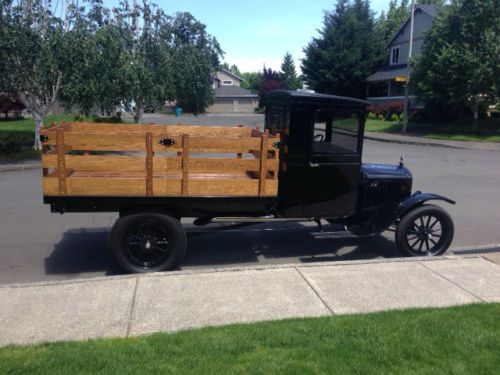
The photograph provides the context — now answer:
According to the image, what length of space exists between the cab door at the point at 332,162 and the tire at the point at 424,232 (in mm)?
823

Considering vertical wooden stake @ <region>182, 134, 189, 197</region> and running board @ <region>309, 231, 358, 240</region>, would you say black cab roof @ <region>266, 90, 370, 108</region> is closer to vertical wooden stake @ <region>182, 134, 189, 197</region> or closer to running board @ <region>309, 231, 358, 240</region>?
vertical wooden stake @ <region>182, 134, 189, 197</region>

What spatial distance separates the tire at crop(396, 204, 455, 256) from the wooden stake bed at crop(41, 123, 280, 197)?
188cm

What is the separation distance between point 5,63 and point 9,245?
1083 centimetres

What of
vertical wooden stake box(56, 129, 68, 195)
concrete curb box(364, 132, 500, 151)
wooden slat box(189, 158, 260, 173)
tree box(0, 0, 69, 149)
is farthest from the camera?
concrete curb box(364, 132, 500, 151)

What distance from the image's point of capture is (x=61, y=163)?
5.02m

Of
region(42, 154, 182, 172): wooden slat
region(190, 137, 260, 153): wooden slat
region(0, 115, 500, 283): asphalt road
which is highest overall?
region(190, 137, 260, 153): wooden slat

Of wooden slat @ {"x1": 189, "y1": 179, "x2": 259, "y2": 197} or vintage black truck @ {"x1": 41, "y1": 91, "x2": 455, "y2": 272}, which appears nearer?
vintage black truck @ {"x1": 41, "y1": 91, "x2": 455, "y2": 272}

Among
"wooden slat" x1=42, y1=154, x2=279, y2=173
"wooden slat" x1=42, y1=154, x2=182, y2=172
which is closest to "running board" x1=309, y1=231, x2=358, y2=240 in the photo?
"wooden slat" x1=42, y1=154, x2=279, y2=173

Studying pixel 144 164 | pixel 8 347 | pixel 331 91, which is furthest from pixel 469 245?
pixel 331 91

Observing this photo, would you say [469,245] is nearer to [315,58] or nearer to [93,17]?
[93,17]

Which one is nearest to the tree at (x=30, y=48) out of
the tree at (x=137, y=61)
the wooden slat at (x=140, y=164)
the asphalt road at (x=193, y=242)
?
the tree at (x=137, y=61)

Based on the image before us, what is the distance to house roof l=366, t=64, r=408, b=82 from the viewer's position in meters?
40.5

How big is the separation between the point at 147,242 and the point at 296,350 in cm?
255

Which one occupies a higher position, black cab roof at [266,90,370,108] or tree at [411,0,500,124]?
tree at [411,0,500,124]
